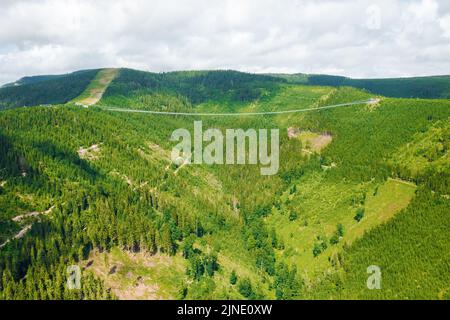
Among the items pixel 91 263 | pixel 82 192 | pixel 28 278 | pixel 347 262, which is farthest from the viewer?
pixel 82 192

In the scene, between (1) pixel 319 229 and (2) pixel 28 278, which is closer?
(2) pixel 28 278

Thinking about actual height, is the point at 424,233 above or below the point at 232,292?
above

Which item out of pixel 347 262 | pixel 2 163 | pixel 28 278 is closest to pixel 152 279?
pixel 28 278

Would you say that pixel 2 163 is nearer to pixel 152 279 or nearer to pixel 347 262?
pixel 152 279
